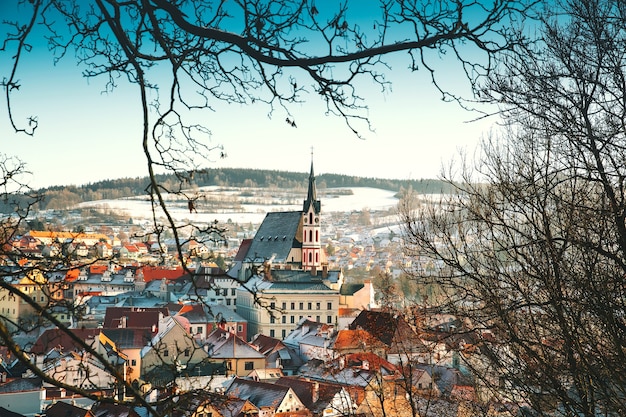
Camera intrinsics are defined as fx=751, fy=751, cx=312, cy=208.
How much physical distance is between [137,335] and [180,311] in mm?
9991

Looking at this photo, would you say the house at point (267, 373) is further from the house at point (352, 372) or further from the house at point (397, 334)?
the house at point (397, 334)

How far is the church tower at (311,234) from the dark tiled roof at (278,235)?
3.77ft

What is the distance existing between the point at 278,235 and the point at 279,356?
26323mm

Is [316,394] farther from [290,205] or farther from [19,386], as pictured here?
[290,205]

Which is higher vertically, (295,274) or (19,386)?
(19,386)

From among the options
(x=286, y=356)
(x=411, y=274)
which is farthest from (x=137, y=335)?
(x=411, y=274)

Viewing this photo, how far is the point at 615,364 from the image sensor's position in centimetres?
→ 448

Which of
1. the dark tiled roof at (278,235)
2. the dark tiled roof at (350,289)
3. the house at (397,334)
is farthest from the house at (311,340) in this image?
the house at (397,334)

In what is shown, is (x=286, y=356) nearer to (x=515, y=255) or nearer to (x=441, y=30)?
(x=515, y=255)

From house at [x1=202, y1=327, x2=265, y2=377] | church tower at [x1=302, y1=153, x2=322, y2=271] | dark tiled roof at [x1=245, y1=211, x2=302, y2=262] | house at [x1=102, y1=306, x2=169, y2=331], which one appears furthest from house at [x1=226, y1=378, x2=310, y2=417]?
church tower at [x1=302, y1=153, x2=322, y2=271]

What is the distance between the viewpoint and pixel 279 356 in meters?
33.7

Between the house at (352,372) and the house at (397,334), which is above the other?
the house at (397,334)

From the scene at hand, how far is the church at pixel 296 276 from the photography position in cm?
4731

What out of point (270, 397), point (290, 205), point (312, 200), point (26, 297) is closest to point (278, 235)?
point (312, 200)
